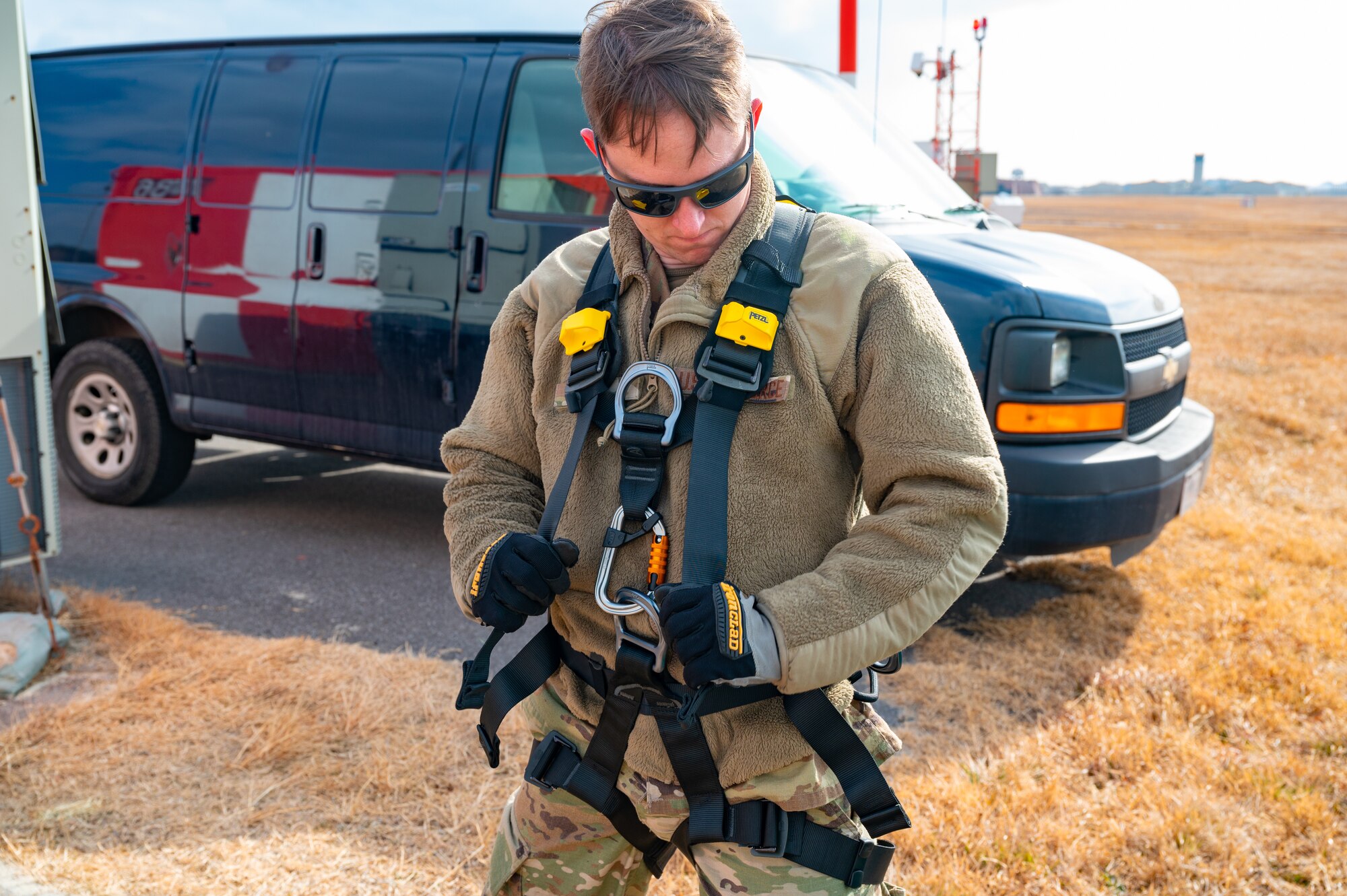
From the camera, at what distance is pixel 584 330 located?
1.58 metres

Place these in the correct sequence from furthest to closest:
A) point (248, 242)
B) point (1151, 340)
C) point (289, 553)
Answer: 1. point (289, 553)
2. point (248, 242)
3. point (1151, 340)

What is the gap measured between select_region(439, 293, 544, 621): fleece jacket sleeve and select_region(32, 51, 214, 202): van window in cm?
424

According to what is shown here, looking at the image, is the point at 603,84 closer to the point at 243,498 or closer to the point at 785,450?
the point at 785,450

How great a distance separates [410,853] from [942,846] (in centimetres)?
133

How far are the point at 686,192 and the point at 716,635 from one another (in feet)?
1.85

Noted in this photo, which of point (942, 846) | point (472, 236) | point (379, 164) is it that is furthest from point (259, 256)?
point (942, 846)

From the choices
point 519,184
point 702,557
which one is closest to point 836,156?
point 519,184

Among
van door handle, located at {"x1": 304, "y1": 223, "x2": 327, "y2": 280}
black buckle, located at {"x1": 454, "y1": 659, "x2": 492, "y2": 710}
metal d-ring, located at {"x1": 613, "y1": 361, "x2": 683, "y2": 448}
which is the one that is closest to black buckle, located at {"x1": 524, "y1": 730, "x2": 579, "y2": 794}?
black buckle, located at {"x1": 454, "y1": 659, "x2": 492, "y2": 710}

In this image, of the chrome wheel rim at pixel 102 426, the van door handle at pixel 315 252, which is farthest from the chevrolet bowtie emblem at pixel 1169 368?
the chrome wheel rim at pixel 102 426

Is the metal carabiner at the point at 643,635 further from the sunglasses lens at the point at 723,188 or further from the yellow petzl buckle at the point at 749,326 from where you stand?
the sunglasses lens at the point at 723,188

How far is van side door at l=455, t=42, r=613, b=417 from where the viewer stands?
4.42 meters

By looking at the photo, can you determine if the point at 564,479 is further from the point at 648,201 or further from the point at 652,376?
the point at 648,201

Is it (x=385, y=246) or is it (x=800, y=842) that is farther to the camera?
(x=385, y=246)

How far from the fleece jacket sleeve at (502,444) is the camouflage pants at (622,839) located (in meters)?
0.30
